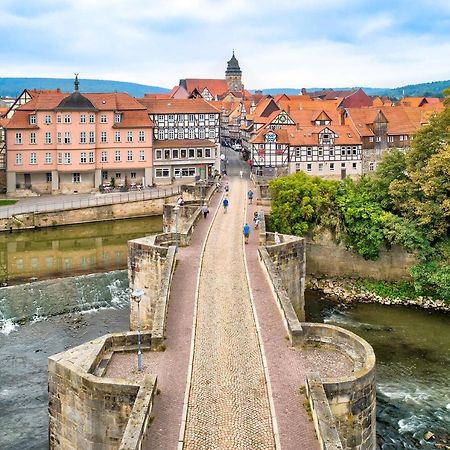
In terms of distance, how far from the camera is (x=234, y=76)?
16288cm

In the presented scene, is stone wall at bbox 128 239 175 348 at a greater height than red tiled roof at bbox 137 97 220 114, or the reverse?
red tiled roof at bbox 137 97 220 114

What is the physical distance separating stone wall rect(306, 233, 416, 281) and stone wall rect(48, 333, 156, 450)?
2568cm

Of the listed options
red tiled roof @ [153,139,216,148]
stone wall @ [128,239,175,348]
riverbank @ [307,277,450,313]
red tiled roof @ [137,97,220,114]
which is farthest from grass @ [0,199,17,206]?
stone wall @ [128,239,175,348]

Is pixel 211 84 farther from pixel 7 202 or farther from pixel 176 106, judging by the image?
pixel 7 202

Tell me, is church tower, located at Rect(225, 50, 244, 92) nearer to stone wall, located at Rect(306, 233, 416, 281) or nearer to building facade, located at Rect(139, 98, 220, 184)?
building facade, located at Rect(139, 98, 220, 184)

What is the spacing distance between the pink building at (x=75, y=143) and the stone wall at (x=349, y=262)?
110 ft

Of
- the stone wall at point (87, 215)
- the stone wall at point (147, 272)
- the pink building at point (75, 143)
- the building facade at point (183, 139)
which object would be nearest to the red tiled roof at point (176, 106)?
the building facade at point (183, 139)

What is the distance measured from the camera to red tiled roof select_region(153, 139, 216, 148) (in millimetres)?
73438

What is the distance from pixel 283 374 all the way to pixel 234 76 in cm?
15074

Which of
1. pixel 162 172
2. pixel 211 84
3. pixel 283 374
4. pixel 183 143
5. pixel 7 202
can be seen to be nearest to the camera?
pixel 283 374

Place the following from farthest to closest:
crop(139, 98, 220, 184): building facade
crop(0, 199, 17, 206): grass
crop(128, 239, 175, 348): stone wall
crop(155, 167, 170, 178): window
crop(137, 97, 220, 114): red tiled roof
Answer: crop(137, 97, 220, 114): red tiled roof → crop(139, 98, 220, 184): building facade → crop(155, 167, 170, 178): window → crop(0, 199, 17, 206): grass → crop(128, 239, 175, 348): stone wall

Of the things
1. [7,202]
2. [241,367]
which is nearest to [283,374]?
[241,367]

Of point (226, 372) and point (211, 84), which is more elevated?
point (211, 84)

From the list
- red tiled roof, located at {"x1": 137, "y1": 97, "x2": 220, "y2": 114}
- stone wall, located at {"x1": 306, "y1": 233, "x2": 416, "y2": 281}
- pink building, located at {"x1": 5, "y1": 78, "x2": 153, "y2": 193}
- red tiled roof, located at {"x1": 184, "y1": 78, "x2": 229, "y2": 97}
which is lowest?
stone wall, located at {"x1": 306, "y1": 233, "x2": 416, "y2": 281}
